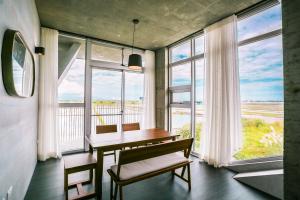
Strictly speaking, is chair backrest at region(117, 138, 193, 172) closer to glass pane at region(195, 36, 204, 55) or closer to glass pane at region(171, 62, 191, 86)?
glass pane at region(171, 62, 191, 86)

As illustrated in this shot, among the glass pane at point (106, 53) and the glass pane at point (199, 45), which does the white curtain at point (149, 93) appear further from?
the glass pane at point (199, 45)

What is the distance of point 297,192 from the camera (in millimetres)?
1745

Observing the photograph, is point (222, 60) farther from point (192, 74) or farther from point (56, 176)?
point (56, 176)

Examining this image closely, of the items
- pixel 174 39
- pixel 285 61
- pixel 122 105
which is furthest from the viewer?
pixel 122 105

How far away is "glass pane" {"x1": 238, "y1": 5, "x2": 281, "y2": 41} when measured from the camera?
2.40 m

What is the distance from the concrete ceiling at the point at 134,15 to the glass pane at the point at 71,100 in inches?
21.6

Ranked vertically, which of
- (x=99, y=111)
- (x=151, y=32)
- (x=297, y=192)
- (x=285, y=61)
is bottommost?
(x=297, y=192)

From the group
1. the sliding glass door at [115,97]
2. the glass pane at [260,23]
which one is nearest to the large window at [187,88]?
the glass pane at [260,23]

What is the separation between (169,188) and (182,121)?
6.87ft

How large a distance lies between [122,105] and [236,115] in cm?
290

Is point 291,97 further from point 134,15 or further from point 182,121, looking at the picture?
point 134,15

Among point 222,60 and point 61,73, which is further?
point 61,73

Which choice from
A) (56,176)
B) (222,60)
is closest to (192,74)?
(222,60)

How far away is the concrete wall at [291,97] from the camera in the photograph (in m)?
1.76
